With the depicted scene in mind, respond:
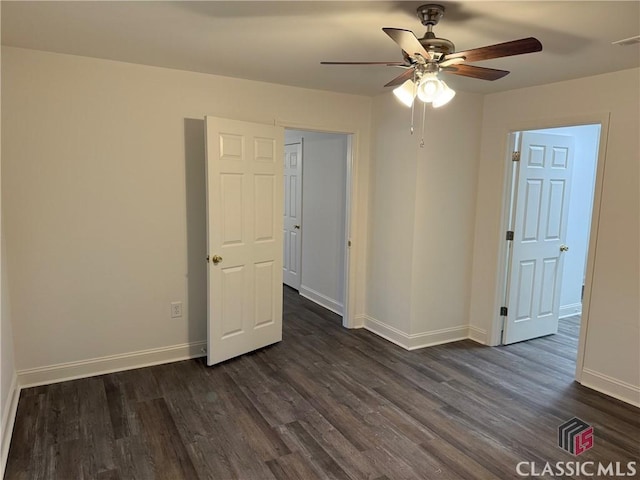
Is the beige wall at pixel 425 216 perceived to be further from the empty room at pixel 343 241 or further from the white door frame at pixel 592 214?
the white door frame at pixel 592 214

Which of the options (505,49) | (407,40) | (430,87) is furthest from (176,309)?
(505,49)

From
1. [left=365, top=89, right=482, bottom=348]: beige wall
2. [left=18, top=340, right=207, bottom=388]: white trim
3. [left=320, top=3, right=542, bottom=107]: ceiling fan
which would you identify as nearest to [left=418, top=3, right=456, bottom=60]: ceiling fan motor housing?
[left=320, top=3, right=542, bottom=107]: ceiling fan

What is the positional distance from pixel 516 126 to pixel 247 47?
237cm

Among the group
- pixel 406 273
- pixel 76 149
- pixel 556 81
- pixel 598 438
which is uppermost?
pixel 556 81

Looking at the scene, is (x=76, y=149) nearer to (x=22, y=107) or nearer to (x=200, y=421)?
(x=22, y=107)

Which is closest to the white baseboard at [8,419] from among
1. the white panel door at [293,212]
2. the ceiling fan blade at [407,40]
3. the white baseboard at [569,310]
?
the ceiling fan blade at [407,40]

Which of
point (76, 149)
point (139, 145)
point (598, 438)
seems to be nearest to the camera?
point (598, 438)

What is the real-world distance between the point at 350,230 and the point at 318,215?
89cm

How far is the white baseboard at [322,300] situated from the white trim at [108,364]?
1706 millimetres

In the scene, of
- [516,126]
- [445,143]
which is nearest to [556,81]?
[516,126]

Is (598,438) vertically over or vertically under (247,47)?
under

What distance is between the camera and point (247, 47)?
107 inches

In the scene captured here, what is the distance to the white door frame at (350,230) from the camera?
4.26 m

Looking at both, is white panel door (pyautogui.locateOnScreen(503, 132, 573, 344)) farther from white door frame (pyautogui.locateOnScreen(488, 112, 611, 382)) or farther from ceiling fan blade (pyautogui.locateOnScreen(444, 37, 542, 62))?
ceiling fan blade (pyautogui.locateOnScreen(444, 37, 542, 62))
